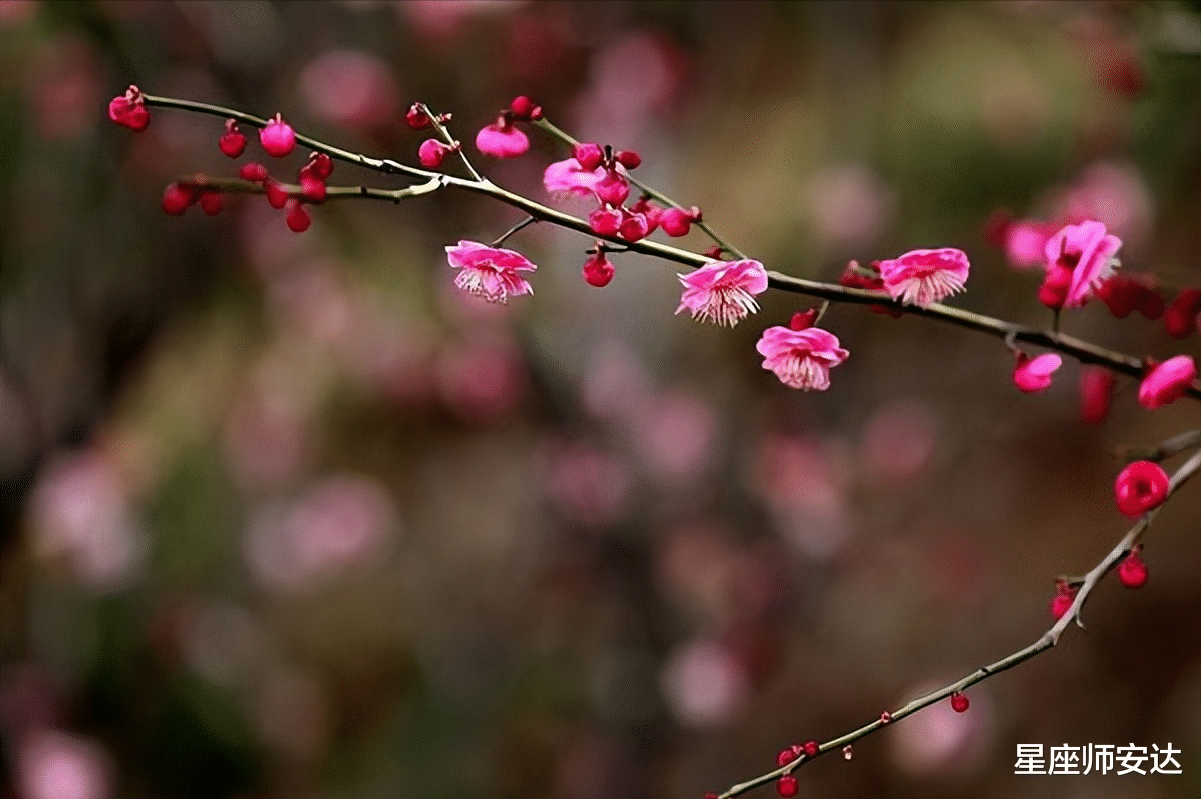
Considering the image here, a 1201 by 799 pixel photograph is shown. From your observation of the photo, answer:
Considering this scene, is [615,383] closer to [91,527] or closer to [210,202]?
[91,527]

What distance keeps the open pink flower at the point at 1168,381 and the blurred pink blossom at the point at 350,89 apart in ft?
3.50

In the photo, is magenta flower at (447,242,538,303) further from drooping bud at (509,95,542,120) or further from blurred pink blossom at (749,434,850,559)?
blurred pink blossom at (749,434,850,559)

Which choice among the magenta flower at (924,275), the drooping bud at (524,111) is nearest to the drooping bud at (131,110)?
the drooping bud at (524,111)

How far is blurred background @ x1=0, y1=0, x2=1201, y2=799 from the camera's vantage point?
4.23 ft

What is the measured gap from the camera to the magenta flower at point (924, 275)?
0.40 metres

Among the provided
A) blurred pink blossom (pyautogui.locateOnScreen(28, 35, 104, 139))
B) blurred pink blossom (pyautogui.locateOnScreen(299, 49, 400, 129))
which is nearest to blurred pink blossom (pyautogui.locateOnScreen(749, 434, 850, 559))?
blurred pink blossom (pyautogui.locateOnScreen(299, 49, 400, 129))

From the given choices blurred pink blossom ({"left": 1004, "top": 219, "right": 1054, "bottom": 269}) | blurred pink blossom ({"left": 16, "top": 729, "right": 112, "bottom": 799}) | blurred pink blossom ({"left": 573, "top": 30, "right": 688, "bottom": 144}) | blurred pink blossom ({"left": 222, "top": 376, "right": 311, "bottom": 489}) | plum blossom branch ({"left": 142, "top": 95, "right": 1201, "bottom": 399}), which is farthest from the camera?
blurred pink blossom ({"left": 222, "top": 376, "right": 311, "bottom": 489})

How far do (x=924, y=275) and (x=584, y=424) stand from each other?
1.03 meters

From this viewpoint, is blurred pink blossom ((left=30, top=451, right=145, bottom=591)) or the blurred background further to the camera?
blurred pink blossom ((left=30, top=451, right=145, bottom=591))

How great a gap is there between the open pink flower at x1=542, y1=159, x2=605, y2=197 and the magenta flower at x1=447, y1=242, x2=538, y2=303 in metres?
0.03

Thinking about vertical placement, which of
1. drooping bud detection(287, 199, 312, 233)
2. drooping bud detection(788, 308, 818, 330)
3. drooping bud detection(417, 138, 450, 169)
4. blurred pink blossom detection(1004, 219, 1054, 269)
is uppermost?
blurred pink blossom detection(1004, 219, 1054, 269)

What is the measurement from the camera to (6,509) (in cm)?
114

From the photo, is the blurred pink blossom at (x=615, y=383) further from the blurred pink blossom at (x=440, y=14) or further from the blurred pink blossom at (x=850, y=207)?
the blurred pink blossom at (x=440, y=14)

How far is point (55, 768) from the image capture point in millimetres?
1281
